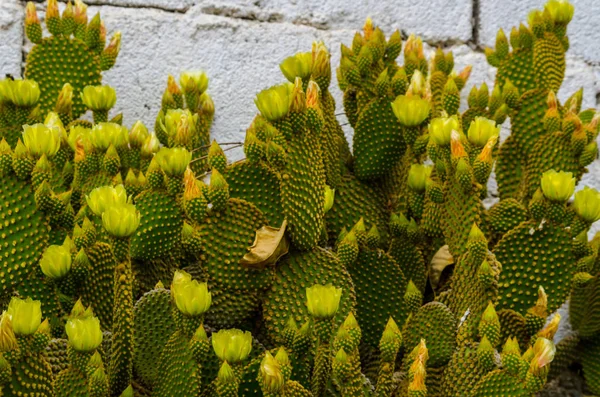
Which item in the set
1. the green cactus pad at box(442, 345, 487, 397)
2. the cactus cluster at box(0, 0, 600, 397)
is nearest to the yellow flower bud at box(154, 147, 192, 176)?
the cactus cluster at box(0, 0, 600, 397)

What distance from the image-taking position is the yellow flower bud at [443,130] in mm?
2367

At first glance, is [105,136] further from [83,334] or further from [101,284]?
[83,334]

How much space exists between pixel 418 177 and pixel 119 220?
870 mm

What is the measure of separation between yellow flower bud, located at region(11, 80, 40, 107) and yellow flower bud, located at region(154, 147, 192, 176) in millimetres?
471

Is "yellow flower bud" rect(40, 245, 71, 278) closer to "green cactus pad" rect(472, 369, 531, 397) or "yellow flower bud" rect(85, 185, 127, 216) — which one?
"yellow flower bud" rect(85, 185, 127, 216)

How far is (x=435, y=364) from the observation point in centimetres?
229

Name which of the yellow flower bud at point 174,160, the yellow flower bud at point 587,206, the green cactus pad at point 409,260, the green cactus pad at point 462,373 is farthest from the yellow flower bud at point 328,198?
the yellow flower bud at point 587,206

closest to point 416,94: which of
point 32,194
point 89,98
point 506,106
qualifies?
point 506,106

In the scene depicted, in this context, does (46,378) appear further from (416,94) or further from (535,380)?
(416,94)

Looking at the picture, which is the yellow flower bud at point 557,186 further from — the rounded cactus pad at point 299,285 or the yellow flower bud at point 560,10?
the yellow flower bud at point 560,10

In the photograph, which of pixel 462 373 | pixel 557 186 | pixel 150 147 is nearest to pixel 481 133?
pixel 557 186

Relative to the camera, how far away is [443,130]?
2373 millimetres

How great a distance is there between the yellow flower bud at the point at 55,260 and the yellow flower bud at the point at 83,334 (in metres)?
0.23

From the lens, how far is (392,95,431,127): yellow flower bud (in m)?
2.54
